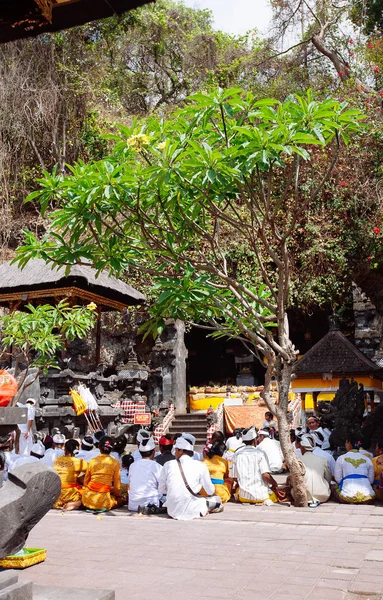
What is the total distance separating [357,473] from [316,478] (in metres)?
0.61

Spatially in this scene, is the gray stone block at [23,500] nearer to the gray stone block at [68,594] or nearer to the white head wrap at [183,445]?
the gray stone block at [68,594]

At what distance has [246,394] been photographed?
20641 millimetres

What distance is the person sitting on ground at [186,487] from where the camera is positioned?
7922 mm

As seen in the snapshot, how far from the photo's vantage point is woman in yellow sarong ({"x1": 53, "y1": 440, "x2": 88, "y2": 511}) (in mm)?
9030

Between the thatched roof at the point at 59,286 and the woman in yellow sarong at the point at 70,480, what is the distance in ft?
27.9

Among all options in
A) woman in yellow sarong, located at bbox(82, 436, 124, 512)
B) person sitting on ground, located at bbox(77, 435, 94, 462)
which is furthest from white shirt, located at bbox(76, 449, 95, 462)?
woman in yellow sarong, located at bbox(82, 436, 124, 512)

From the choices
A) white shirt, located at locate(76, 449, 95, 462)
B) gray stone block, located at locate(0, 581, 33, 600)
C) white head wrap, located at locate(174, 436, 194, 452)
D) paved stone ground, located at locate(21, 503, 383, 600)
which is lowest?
paved stone ground, located at locate(21, 503, 383, 600)

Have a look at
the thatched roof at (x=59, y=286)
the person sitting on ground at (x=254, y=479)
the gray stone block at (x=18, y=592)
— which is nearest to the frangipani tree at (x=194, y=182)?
the person sitting on ground at (x=254, y=479)

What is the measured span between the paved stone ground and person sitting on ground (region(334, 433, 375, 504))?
0.47m

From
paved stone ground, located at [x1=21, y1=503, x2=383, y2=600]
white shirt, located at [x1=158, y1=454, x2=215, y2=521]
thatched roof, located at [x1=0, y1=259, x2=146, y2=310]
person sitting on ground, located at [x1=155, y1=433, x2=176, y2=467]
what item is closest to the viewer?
paved stone ground, located at [x1=21, y1=503, x2=383, y2=600]

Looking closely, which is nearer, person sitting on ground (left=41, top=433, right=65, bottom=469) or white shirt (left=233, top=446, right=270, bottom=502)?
white shirt (left=233, top=446, right=270, bottom=502)

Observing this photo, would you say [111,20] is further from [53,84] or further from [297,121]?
[297,121]

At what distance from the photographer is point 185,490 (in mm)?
7953

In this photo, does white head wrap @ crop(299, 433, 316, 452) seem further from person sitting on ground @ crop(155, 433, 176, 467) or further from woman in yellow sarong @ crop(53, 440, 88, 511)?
woman in yellow sarong @ crop(53, 440, 88, 511)
